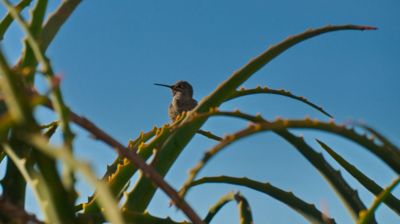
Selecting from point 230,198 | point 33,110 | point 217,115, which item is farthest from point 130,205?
point 33,110

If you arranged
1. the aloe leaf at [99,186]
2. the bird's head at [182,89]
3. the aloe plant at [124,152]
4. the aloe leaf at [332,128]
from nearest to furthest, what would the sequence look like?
1. the aloe leaf at [99,186]
2. the aloe plant at [124,152]
3. the aloe leaf at [332,128]
4. the bird's head at [182,89]

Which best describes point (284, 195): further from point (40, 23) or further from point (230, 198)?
point (40, 23)

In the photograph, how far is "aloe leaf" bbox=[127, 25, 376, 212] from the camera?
142 cm

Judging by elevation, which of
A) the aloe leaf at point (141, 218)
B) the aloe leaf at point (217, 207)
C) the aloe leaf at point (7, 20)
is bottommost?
the aloe leaf at point (141, 218)

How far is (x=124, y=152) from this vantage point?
103 centimetres

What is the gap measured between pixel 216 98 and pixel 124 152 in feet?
1.42

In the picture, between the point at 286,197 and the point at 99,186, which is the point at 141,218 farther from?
the point at 99,186

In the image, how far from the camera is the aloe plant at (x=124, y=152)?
85 centimetres

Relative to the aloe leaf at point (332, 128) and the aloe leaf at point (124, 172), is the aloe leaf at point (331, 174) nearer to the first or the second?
the aloe leaf at point (332, 128)

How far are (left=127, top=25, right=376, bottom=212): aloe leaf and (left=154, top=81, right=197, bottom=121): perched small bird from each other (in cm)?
Result: 696

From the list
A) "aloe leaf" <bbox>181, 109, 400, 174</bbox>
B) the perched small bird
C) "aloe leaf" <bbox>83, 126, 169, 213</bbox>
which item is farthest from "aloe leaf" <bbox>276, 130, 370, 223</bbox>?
the perched small bird

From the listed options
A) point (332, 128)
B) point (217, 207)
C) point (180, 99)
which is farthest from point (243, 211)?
point (180, 99)

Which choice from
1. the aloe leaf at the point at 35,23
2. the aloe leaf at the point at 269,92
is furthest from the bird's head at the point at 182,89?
the aloe leaf at the point at 35,23

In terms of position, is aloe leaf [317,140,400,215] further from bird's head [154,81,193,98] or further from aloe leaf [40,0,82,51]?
bird's head [154,81,193,98]
